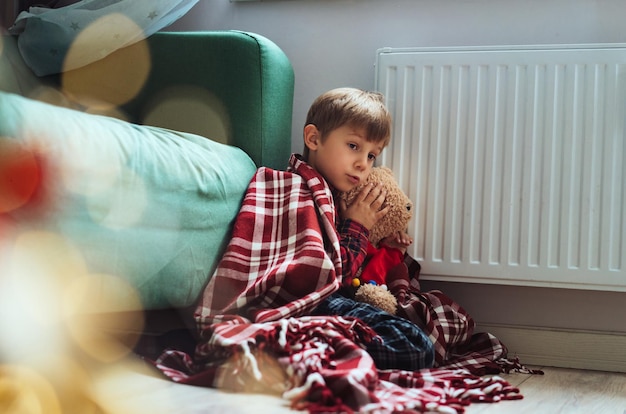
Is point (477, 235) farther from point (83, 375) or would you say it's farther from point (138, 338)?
point (83, 375)

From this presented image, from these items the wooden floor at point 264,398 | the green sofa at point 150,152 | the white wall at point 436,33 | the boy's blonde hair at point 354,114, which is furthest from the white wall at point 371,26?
the wooden floor at point 264,398

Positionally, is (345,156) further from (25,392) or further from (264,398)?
(25,392)

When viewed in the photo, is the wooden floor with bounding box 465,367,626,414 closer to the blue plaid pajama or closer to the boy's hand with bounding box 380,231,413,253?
the blue plaid pajama

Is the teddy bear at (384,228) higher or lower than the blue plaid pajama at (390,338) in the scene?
higher

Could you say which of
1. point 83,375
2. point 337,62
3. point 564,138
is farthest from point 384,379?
point 337,62

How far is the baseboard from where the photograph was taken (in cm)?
157

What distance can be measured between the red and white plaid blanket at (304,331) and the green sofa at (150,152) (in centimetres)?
6

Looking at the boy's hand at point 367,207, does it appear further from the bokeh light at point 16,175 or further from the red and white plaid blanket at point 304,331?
the bokeh light at point 16,175

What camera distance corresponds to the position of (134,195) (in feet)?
3.61

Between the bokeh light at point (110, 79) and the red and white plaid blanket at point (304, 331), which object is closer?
the red and white plaid blanket at point (304, 331)

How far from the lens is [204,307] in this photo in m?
1.26

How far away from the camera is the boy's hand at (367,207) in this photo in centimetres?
151

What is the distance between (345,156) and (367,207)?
0.39 ft

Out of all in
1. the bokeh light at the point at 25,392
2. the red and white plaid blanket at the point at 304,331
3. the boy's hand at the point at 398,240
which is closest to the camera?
the bokeh light at the point at 25,392
